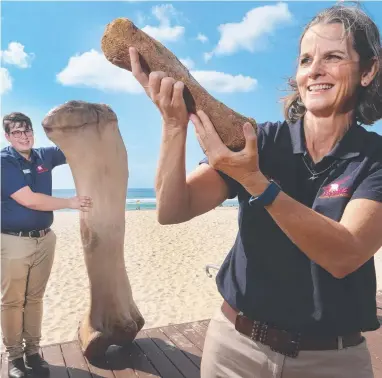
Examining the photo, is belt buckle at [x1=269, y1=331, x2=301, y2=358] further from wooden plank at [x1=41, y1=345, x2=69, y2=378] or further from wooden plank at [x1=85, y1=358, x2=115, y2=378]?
wooden plank at [x1=41, y1=345, x2=69, y2=378]

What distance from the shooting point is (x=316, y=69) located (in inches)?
48.4

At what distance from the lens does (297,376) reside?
126 centimetres

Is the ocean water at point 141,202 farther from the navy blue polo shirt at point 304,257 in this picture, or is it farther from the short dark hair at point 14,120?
the navy blue polo shirt at point 304,257

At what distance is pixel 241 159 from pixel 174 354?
2809 millimetres

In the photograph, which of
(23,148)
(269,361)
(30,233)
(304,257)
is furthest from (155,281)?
(304,257)

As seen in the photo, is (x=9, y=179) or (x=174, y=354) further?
(x=174, y=354)

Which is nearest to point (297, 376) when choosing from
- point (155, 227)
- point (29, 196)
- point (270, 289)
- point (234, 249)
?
point (270, 289)

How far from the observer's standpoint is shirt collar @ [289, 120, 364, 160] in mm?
1245

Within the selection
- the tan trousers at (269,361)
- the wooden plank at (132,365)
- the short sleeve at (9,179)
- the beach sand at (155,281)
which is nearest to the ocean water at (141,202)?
the beach sand at (155,281)

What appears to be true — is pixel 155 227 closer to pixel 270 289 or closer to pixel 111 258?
pixel 111 258

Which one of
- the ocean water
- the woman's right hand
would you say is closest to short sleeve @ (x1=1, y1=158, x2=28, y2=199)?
the woman's right hand

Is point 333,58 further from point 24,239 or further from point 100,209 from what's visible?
point 24,239

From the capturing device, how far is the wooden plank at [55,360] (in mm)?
3059

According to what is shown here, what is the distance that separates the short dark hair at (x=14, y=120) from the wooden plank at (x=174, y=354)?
227 centimetres
